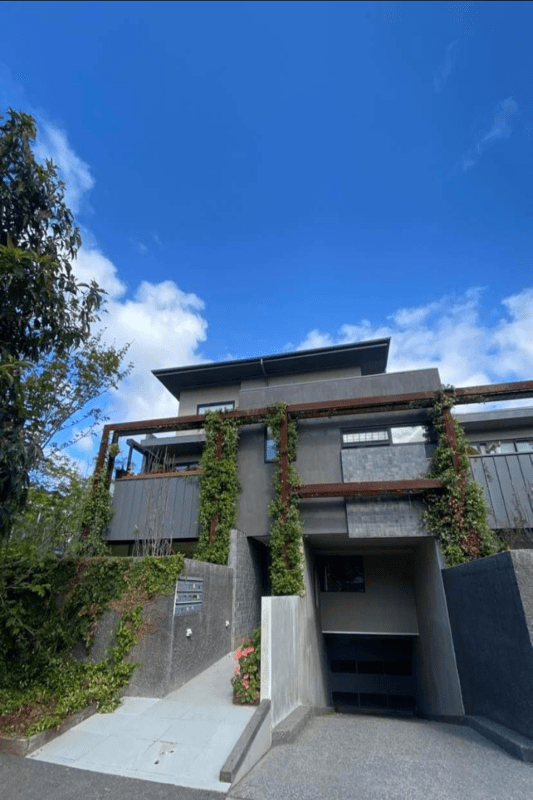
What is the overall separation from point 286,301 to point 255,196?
3340mm

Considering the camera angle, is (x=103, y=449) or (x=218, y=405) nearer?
(x=103, y=449)

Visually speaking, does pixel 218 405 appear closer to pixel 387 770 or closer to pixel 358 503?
pixel 358 503

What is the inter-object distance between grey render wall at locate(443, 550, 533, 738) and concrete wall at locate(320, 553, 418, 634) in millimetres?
4661

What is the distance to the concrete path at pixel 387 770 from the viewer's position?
359 centimetres

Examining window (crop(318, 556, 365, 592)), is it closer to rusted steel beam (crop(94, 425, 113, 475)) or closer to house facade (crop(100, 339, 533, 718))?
house facade (crop(100, 339, 533, 718))

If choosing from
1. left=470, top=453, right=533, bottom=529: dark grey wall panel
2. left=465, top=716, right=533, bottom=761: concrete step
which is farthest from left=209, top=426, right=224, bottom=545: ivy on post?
left=470, top=453, right=533, bottom=529: dark grey wall panel

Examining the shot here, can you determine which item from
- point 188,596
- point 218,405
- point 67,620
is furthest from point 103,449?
point 188,596

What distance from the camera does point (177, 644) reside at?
20.4ft

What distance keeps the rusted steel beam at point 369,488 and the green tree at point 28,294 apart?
6249 mm

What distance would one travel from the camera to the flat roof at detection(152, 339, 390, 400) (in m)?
14.1

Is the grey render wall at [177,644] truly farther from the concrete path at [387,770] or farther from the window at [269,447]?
the window at [269,447]

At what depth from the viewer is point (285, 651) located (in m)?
6.26

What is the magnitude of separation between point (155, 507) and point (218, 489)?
189 centimetres

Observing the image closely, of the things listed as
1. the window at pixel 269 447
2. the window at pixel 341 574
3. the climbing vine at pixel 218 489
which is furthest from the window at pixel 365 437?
Answer: the window at pixel 341 574
